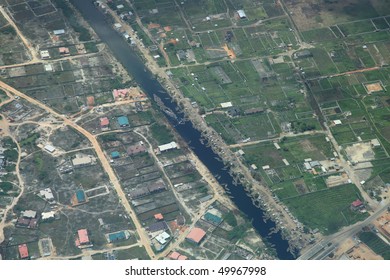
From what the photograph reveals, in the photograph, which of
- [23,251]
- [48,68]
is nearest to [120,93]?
[48,68]

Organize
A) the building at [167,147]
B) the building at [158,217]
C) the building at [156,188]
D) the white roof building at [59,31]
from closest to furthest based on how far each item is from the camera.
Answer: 1. the building at [158,217]
2. the building at [156,188]
3. the building at [167,147]
4. the white roof building at [59,31]

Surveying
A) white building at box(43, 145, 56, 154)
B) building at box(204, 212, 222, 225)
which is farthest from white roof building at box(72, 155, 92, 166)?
building at box(204, 212, 222, 225)

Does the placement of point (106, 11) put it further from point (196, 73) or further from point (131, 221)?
point (131, 221)

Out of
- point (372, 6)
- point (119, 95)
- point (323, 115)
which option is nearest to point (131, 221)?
point (119, 95)

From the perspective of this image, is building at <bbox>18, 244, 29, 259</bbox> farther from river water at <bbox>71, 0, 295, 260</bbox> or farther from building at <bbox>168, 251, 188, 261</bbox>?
river water at <bbox>71, 0, 295, 260</bbox>

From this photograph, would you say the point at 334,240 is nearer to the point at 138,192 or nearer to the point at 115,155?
the point at 138,192

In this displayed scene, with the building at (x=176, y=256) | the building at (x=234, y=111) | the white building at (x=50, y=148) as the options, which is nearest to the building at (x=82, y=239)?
the building at (x=176, y=256)

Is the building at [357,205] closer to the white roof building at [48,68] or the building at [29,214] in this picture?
the building at [29,214]
